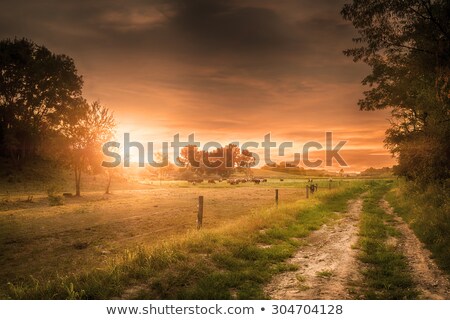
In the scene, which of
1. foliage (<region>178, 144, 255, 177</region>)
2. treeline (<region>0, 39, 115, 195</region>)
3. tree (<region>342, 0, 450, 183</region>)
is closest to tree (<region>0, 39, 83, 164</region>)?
treeline (<region>0, 39, 115, 195</region>)

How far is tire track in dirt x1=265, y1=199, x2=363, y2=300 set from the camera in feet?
24.1

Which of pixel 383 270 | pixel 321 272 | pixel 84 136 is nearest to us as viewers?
pixel 321 272

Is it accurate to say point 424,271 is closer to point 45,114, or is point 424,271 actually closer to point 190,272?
point 190,272

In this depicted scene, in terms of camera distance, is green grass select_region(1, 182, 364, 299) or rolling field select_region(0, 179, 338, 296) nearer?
green grass select_region(1, 182, 364, 299)

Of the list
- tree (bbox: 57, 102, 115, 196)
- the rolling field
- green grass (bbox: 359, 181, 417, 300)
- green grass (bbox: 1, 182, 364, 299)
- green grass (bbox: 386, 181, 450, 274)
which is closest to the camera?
green grass (bbox: 1, 182, 364, 299)

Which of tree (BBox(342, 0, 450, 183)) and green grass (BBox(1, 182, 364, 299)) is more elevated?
tree (BBox(342, 0, 450, 183))

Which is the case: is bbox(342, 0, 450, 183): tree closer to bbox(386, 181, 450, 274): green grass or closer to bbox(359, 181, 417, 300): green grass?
bbox(386, 181, 450, 274): green grass

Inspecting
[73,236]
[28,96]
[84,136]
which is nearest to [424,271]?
[73,236]

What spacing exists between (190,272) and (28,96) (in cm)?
4728

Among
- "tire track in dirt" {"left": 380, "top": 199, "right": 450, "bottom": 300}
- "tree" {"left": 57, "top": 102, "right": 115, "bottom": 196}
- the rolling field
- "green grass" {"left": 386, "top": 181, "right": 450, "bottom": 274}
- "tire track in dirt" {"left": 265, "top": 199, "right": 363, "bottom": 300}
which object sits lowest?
the rolling field

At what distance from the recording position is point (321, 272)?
28.9 feet

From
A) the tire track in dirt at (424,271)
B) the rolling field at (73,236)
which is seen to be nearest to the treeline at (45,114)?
the rolling field at (73,236)

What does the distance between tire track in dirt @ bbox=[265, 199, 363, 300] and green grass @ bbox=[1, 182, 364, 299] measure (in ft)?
1.26
